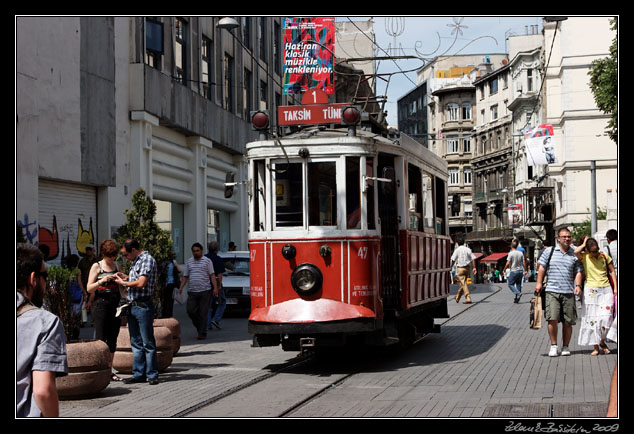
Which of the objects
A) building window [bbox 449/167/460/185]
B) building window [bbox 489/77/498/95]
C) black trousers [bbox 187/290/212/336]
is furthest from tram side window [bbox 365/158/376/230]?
building window [bbox 449/167/460/185]

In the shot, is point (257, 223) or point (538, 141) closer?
point (257, 223)

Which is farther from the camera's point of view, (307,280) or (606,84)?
(606,84)

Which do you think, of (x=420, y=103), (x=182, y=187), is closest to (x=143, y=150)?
(x=182, y=187)

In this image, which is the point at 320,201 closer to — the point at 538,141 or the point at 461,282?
the point at 461,282

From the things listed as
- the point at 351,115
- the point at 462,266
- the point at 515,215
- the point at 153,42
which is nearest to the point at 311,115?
the point at 351,115

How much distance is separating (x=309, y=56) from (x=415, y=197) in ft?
53.0

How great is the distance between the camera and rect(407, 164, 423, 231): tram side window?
14.4m

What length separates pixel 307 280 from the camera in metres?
12.5

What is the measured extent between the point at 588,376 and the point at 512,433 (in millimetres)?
4466

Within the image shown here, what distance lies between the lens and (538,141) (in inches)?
2094

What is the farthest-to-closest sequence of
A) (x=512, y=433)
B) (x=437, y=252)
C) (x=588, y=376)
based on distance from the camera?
(x=437, y=252)
(x=588, y=376)
(x=512, y=433)

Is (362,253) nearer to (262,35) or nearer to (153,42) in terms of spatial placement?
(153,42)

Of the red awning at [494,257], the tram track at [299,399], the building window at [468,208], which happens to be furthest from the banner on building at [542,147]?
the building window at [468,208]

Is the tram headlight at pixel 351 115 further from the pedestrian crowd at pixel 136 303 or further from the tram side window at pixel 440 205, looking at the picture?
the tram side window at pixel 440 205
